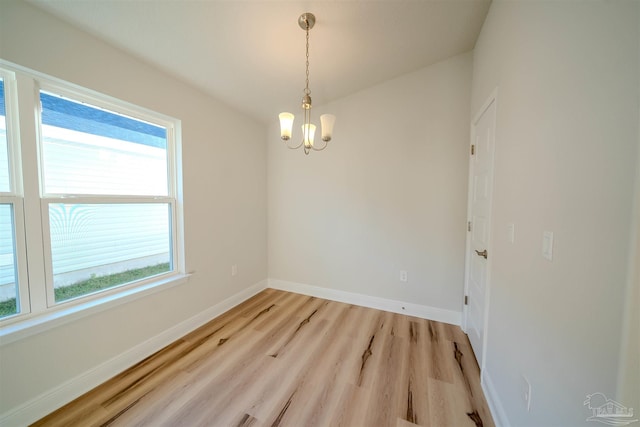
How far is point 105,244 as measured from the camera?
5.72 feet

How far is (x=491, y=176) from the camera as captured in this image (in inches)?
64.2

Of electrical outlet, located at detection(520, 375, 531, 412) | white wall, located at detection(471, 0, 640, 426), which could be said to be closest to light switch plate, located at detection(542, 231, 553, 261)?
white wall, located at detection(471, 0, 640, 426)

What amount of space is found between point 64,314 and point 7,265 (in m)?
0.42

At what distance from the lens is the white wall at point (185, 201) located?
1302 millimetres

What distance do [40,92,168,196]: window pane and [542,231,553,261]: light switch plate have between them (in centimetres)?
276

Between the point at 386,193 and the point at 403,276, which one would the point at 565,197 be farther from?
the point at 403,276

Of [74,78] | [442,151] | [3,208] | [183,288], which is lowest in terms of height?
[183,288]

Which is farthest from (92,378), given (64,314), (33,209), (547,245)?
(547,245)

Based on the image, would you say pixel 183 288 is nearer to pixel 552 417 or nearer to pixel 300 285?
pixel 300 285

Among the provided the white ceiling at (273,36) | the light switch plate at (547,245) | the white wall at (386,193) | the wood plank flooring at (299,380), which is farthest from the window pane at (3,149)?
the light switch plate at (547,245)

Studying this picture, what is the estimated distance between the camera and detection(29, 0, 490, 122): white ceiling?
1463 millimetres

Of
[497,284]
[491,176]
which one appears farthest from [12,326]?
[491,176]

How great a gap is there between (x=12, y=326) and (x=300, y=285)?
97.6 inches

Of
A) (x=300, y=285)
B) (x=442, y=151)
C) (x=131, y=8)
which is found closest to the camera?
(x=131, y=8)
